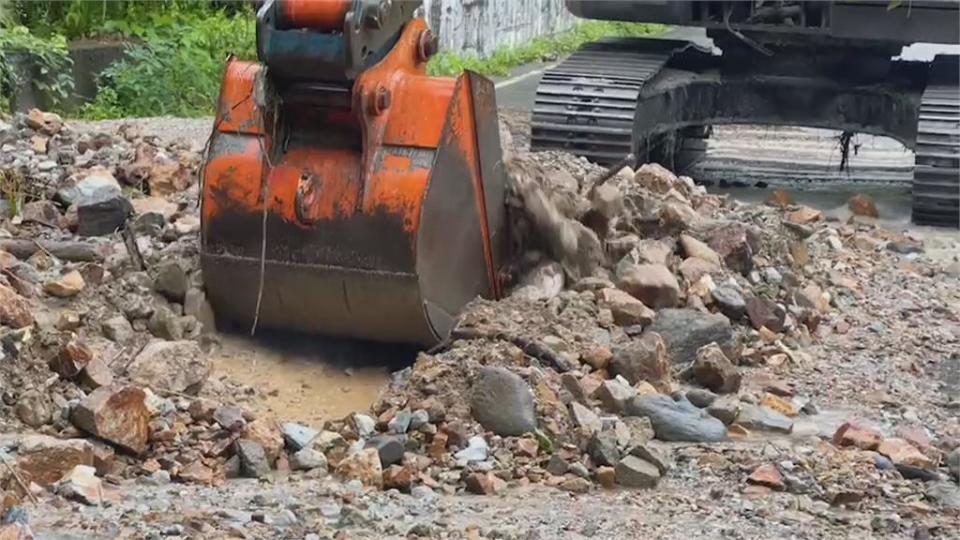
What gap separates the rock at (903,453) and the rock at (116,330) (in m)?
2.10

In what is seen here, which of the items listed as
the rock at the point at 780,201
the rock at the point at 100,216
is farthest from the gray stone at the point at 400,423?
the rock at the point at 780,201

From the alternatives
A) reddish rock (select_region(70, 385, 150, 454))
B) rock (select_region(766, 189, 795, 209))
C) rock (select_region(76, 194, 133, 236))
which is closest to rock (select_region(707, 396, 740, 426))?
reddish rock (select_region(70, 385, 150, 454))

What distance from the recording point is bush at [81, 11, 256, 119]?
9906 millimetres

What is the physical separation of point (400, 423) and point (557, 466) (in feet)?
1.41

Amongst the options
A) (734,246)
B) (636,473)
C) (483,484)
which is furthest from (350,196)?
(734,246)

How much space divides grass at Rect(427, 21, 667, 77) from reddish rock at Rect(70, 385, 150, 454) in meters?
8.01

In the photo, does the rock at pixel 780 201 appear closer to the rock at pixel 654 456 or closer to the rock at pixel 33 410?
the rock at pixel 654 456

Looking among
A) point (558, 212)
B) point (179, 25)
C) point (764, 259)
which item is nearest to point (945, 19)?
point (764, 259)

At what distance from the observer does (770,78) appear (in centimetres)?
909

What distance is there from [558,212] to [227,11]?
703cm

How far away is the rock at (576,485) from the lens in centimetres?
396

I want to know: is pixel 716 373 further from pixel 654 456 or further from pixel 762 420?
pixel 654 456

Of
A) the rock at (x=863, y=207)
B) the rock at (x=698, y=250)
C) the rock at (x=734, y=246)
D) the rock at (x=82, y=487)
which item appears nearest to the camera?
the rock at (x=82, y=487)

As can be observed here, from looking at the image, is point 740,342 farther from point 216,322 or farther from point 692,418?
point 216,322
